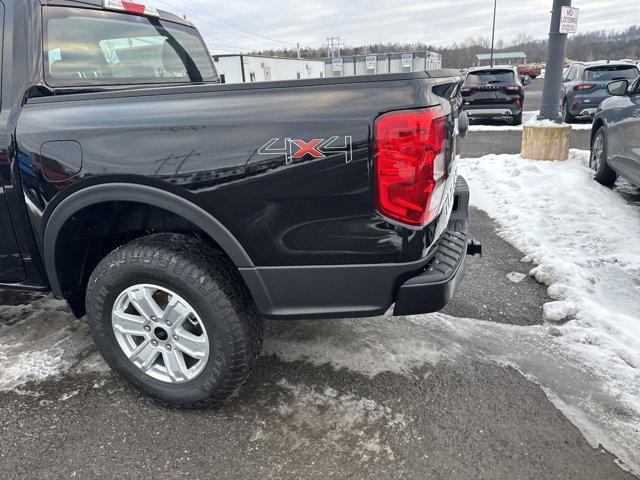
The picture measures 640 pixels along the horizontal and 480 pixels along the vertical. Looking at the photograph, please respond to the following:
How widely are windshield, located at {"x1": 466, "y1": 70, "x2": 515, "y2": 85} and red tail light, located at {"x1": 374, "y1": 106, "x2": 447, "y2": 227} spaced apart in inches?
467

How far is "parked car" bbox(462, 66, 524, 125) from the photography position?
1238 cm

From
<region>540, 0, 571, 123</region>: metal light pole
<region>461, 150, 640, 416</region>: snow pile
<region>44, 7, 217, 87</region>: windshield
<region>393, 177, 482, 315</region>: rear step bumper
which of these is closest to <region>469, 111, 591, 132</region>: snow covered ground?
<region>540, 0, 571, 123</region>: metal light pole

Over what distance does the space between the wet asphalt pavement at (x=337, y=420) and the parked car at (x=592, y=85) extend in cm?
1134

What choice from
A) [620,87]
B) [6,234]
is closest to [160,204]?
[6,234]

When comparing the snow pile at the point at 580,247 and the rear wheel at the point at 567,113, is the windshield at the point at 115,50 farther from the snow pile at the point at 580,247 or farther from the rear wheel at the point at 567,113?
the rear wheel at the point at 567,113

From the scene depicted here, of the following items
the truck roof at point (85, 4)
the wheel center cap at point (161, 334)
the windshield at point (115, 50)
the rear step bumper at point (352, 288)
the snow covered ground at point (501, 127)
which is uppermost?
the truck roof at point (85, 4)

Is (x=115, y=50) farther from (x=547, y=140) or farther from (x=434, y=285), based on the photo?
(x=547, y=140)

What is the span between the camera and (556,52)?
755 cm

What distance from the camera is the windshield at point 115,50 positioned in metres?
2.46

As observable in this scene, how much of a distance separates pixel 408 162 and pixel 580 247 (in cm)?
319

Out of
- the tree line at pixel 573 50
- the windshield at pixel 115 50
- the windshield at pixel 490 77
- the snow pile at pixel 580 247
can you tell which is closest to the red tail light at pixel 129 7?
the windshield at pixel 115 50

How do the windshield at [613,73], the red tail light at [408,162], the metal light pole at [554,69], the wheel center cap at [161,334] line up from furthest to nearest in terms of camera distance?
1. the windshield at [613,73]
2. the metal light pole at [554,69]
3. the wheel center cap at [161,334]
4. the red tail light at [408,162]

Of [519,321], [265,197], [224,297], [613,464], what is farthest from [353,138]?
[519,321]

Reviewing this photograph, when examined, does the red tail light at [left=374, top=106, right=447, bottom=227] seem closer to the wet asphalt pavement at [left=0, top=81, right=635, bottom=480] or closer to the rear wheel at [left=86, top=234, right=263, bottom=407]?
the rear wheel at [left=86, top=234, right=263, bottom=407]
